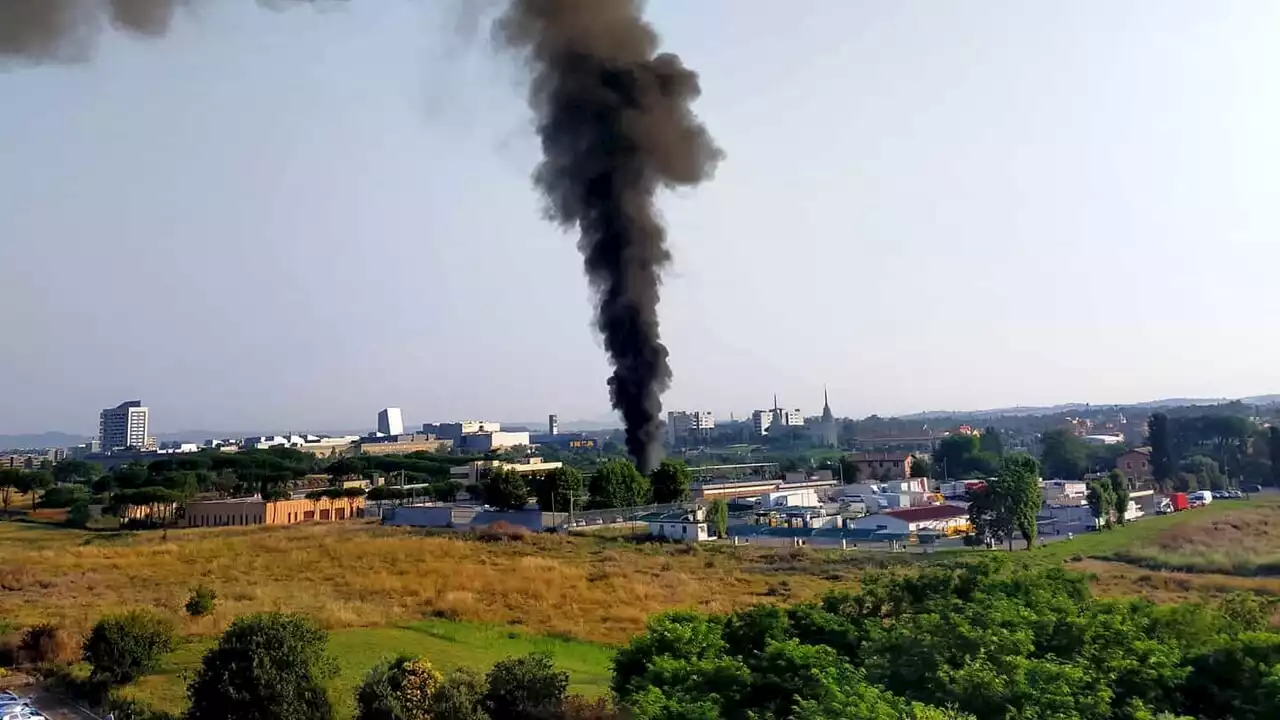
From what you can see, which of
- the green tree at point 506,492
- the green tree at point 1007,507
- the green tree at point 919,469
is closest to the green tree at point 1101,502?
the green tree at point 1007,507

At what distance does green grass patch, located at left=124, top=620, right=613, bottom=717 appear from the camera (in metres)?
10.1

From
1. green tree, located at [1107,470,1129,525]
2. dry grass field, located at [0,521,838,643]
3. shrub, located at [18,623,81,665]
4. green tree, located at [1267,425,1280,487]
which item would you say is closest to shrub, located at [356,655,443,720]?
shrub, located at [18,623,81,665]

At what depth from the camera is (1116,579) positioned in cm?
2166

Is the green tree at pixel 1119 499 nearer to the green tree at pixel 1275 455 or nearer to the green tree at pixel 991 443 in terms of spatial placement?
the green tree at pixel 1275 455

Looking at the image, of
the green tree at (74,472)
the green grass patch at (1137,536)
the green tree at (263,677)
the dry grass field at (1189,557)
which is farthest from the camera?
the green tree at (74,472)

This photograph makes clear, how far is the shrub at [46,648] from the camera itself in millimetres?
11711

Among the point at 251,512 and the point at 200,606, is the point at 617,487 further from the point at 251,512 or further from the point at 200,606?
the point at 200,606

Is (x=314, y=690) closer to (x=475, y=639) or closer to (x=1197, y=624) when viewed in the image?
(x=475, y=639)

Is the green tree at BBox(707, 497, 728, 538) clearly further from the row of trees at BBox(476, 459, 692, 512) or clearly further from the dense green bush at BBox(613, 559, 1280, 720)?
the dense green bush at BBox(613, 559, 1280, 720)

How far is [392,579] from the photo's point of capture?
20141 mm

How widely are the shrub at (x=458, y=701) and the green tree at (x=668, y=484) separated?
32765 mm

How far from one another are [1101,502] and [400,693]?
3387 cm

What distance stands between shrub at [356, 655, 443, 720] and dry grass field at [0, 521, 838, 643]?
6040mm

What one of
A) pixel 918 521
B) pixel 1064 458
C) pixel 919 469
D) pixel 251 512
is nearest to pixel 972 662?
pixel 918 521
